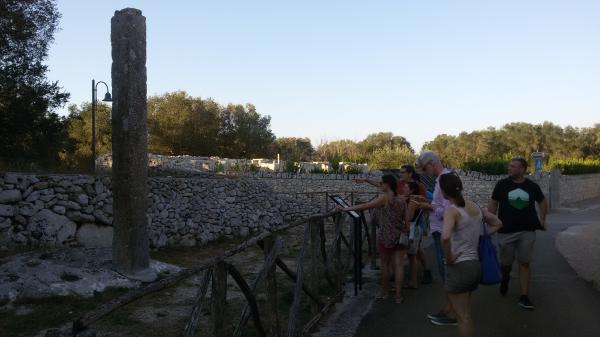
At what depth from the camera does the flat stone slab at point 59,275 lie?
6410mm

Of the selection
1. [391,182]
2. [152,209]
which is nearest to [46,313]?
[391,182]

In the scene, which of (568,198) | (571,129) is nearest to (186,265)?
(568,198)

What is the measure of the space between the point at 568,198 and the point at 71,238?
92.1ft

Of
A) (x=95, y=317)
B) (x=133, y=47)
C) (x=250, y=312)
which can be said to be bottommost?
(x=250, y=312)

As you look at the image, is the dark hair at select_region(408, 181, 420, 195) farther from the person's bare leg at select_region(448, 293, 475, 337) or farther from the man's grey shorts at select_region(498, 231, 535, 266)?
the person's bare leg at select_region(448, 293, 475, 337)

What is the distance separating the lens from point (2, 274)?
22.0ft

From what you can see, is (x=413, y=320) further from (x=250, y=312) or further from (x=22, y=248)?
(x=22, y=248)

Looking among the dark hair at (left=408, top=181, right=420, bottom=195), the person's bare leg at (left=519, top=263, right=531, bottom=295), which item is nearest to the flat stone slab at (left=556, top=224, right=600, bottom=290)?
the person's bare leg at (left=519, top=263, right=531, bottom=295)

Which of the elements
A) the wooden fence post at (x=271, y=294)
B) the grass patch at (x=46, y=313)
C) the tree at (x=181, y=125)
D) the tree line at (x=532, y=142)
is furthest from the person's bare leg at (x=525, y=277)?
the tree line at (x=532, y=142)

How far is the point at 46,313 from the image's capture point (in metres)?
5.85

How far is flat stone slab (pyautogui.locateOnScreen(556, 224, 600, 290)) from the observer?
753cm

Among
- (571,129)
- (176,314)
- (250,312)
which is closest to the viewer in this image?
(250,312)

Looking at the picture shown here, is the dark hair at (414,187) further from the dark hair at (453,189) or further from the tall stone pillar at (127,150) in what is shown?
the tall stone pillar at (127,150)

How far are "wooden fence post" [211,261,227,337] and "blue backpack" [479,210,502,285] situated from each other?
2.07 meters
